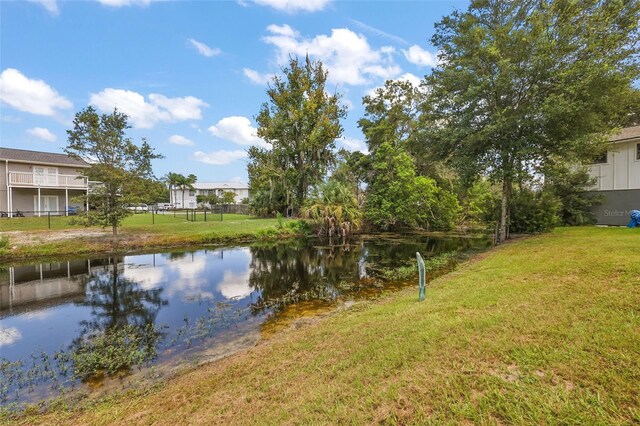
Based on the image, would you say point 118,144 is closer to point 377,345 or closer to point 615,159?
point 377,345

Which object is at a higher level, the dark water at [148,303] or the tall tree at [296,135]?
the tall tree at [296,135]

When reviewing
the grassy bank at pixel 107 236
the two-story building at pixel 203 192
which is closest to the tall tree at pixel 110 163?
the grassy bank at pixel 107 236

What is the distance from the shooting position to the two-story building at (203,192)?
54969mm

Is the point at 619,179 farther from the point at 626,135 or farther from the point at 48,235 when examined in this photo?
the point at 48,235

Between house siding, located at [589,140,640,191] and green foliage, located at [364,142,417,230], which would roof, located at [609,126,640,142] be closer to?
house siding, located at [589,140,640,191]

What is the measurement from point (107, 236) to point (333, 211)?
12716 millimetres

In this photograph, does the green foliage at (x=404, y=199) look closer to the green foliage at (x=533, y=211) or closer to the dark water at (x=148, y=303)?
the green foliage at (x=533, y=211)

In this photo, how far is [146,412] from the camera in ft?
11.0

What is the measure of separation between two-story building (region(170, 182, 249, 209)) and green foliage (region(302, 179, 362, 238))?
114 ft

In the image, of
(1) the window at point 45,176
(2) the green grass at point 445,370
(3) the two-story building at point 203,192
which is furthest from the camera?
(3) the two-story building at point 203,192

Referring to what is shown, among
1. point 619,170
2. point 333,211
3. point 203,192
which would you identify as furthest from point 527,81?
point 203,192

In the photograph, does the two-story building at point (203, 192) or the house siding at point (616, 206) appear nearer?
the house siding at point (616, 206)

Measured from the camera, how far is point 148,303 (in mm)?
7848

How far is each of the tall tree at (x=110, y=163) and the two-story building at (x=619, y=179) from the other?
76.9 feet
